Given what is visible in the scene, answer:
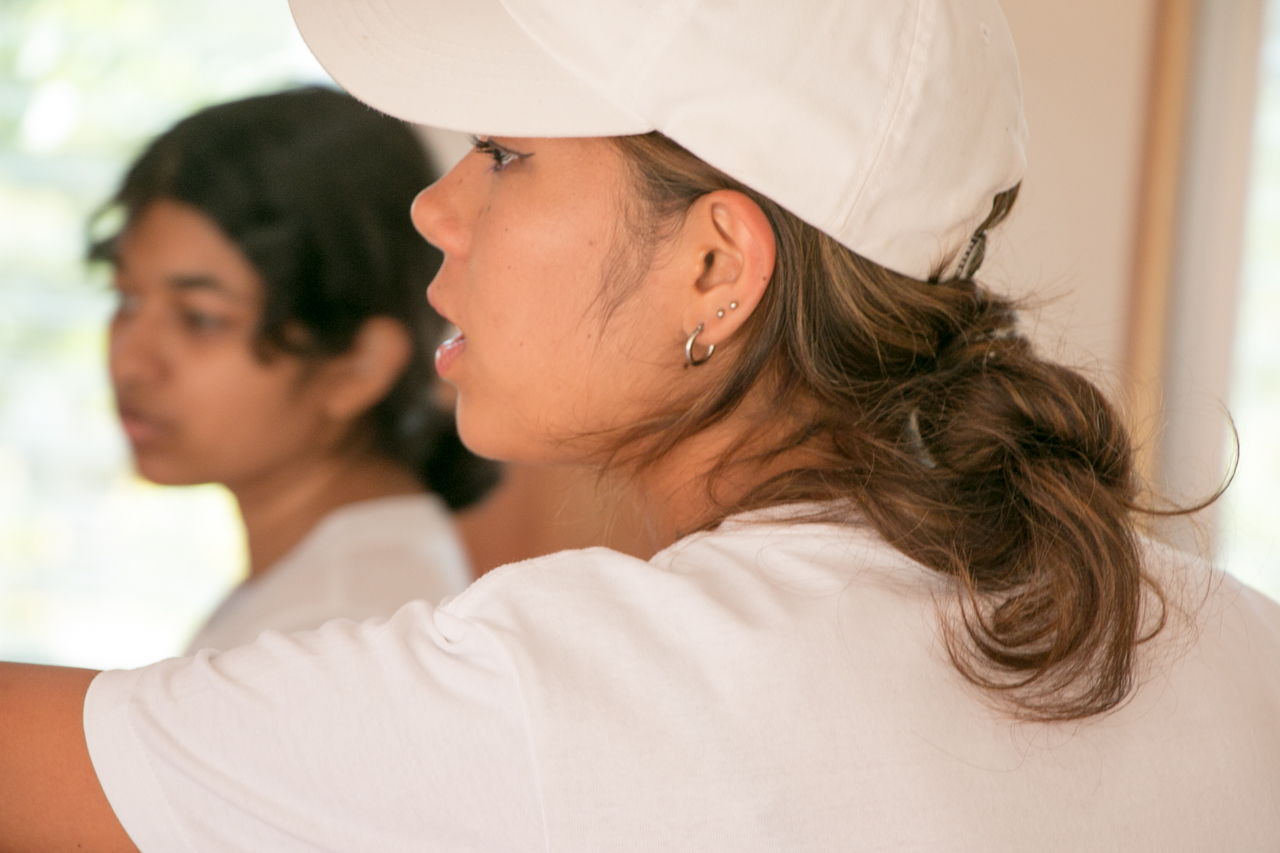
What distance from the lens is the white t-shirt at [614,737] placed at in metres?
0.51

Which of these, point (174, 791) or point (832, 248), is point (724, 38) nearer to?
point (832, 248)

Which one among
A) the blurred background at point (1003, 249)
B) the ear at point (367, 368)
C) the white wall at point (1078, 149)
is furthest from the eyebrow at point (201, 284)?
the white wall at point (1078, 149)

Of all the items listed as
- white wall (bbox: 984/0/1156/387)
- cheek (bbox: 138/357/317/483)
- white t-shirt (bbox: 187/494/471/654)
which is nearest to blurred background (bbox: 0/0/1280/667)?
white wall (bbox: 984/0/1156/387)

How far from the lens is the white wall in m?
1.55

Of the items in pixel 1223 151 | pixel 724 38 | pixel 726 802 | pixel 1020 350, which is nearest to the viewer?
pixel 726 802

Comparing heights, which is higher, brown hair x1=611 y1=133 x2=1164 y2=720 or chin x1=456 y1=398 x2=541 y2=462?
brown hair x1=611 y1=133 x2=1164 y2=720

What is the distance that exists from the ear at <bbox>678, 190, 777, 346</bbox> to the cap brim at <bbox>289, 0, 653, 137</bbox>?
0.07 metres

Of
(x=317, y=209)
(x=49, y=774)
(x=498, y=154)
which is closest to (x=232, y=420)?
(x=317, y=209)

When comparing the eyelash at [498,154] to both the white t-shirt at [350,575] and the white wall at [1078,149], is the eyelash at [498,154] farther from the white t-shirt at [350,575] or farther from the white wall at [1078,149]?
the white wall at [1078,149]

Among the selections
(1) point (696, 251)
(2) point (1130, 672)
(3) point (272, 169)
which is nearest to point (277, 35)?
(3) point (272, 169)

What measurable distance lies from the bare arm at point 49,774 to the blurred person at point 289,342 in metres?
0.74

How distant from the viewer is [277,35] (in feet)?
5.81

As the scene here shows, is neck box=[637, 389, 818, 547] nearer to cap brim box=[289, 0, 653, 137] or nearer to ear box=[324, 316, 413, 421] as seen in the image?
cap brim box=[289, 0, 653, 137]

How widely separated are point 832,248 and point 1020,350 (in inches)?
6.5
